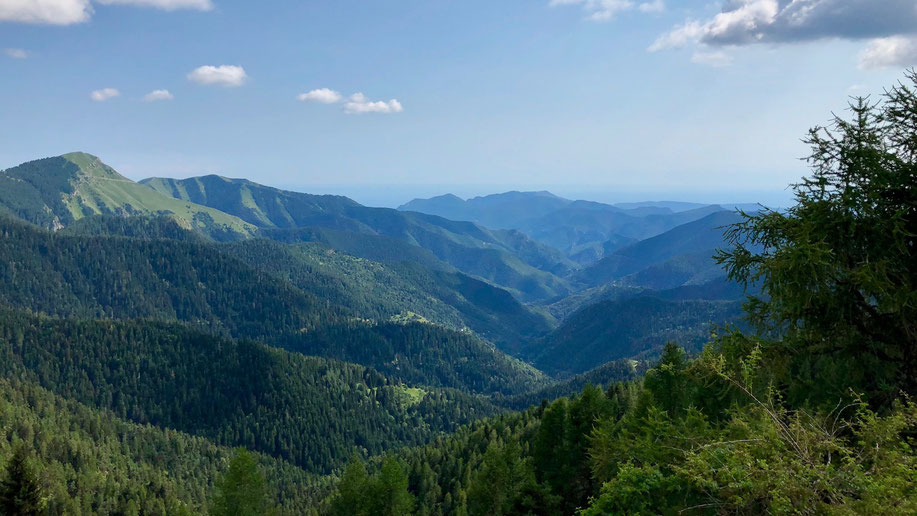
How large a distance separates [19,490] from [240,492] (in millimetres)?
18122

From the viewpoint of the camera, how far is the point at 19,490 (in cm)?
4369

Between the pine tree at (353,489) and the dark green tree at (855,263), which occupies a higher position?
the dark green tree at (855,263)

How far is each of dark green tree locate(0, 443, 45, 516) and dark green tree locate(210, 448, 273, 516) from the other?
48.6 ft

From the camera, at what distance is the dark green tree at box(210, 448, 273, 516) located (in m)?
50.5

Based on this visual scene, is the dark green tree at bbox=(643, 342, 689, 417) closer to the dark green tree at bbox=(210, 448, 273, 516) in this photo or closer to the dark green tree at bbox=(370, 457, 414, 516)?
the dark green tree at bbox=(370, 457, 414, 516)

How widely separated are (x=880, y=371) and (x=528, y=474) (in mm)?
35784

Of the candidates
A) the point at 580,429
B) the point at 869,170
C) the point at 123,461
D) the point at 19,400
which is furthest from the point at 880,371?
the point at 19,400

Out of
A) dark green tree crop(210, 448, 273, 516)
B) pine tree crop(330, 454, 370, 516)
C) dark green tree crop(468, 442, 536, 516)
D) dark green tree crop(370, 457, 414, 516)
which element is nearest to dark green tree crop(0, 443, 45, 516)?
dark green tree crop(210, 448, 273, 516)

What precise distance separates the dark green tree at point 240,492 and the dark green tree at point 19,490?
48.6 feet

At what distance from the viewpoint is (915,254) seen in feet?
45.6

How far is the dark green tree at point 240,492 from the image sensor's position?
50.5 meters

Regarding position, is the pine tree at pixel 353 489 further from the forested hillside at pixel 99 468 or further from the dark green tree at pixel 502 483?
the forested hillside at pixel 99 468

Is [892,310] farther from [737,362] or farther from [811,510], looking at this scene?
[811,510]

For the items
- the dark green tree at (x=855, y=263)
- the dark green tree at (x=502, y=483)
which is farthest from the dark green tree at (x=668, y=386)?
the dark green tree at (x=855, y=263)
